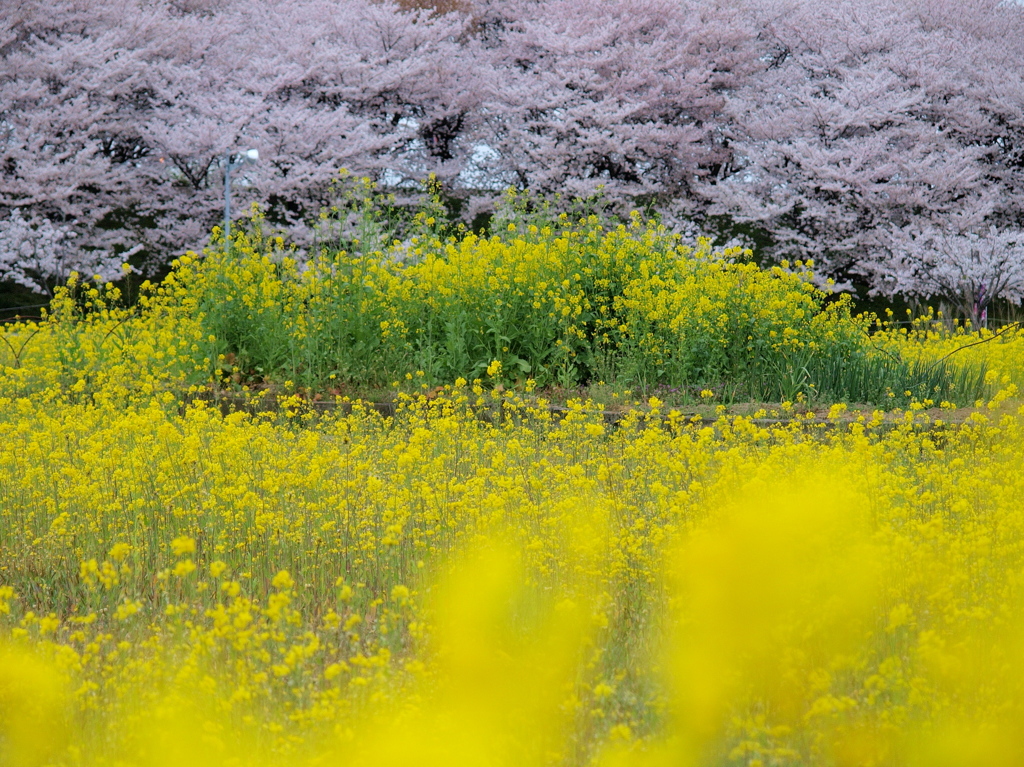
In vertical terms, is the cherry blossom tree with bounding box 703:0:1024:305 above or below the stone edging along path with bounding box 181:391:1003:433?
above

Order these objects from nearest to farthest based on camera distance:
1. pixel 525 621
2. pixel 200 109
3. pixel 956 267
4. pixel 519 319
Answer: pixel 525 621, pixel 519 319, pixel 956 267, pixel 200 109

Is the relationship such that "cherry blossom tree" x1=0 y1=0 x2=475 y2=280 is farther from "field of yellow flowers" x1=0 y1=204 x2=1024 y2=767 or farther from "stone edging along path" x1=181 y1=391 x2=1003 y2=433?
"field of yellow flowers" x1=0 y1=204 x2=1024 y2=767

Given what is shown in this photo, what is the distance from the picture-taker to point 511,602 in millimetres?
2557

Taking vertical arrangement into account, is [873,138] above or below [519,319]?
above

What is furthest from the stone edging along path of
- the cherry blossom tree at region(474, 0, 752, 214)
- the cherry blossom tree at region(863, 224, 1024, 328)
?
→ the cherry blossom tree at region(474, 0, 752, 214)

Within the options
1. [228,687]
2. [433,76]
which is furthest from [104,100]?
[228,687]

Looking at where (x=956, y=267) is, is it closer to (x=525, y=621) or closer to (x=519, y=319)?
(x=519, y=319)

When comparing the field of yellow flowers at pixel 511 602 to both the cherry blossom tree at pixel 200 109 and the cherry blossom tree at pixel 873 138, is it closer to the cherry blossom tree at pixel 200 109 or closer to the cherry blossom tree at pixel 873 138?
the cherry blossom tree at pixel 873 138

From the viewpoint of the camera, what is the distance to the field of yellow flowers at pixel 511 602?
2018 millimetres

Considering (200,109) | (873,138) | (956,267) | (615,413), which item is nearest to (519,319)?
(615,413)

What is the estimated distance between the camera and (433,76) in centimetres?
1967

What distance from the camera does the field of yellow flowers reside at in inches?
79.4

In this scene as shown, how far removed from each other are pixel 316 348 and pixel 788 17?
53.5 ft

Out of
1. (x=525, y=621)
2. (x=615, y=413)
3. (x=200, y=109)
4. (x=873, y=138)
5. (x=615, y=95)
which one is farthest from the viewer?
(x=615, y=95)
